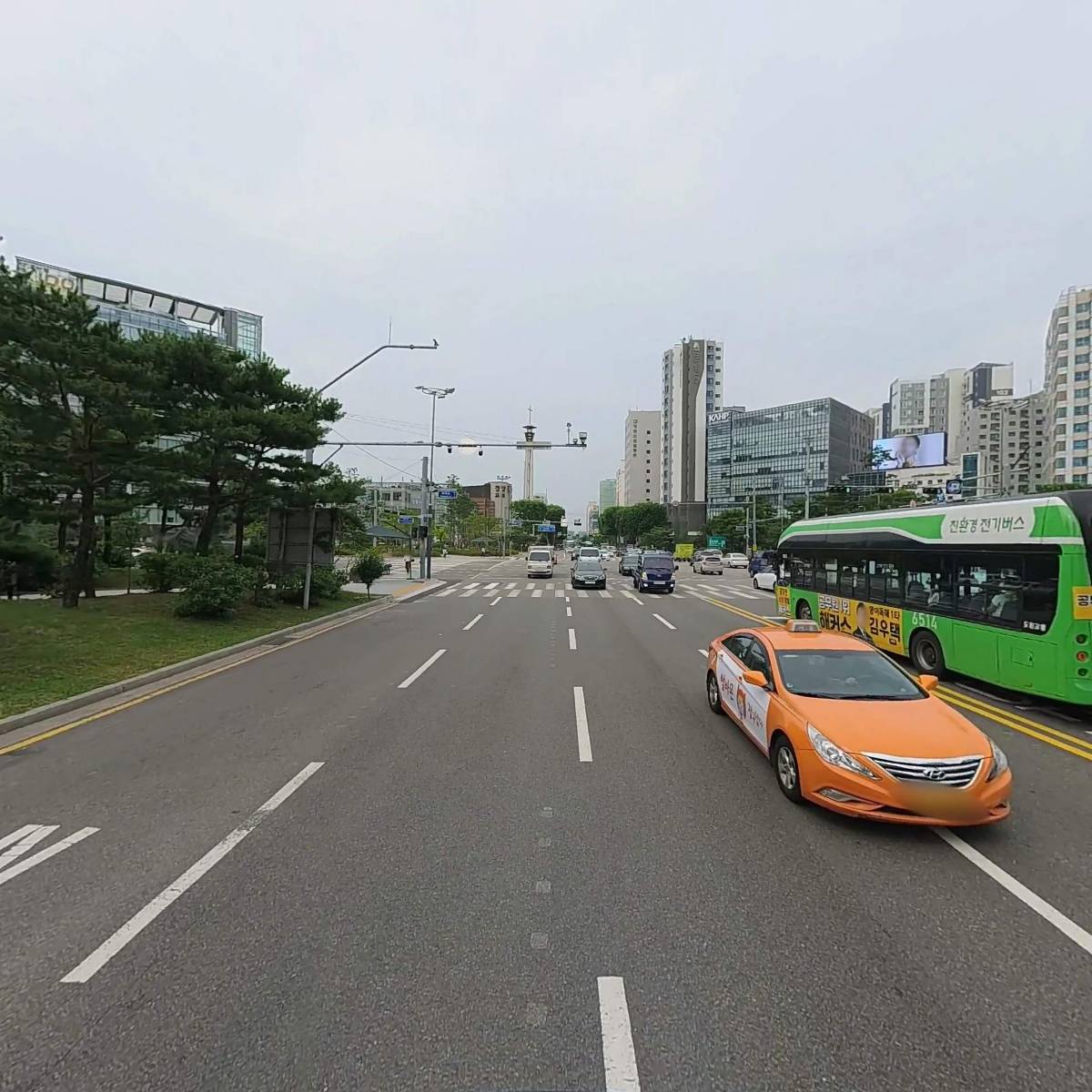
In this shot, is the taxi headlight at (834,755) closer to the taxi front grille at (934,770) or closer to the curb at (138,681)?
the taxi front grille at (934,770)

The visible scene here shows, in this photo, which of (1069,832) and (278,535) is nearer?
(1069,832)

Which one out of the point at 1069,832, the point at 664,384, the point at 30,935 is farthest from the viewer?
the point at 664,384

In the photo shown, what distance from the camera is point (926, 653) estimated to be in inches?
439

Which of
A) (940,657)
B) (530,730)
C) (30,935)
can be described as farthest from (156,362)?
(940,657)

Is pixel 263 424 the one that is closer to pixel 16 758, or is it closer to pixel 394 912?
pixel 16 758

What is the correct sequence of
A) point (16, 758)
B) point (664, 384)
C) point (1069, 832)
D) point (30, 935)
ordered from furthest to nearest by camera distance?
point (664, 384), point (16, 758), point (1069, 832), point (30, 935)

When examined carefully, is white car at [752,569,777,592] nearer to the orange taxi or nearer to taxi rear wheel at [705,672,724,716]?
taxi rear wheel at [705,672,724,716]

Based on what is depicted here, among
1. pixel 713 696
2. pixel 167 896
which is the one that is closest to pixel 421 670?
pixel 713 696

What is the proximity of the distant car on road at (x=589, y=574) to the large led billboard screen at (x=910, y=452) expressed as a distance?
26292 millimetres

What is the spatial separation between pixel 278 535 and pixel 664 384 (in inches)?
5309

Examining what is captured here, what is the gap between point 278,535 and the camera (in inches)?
809

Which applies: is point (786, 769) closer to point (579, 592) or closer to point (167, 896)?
point (167, 896)

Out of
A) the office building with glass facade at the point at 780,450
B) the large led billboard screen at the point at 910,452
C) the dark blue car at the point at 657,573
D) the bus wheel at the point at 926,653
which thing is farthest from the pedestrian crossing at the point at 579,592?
the office building with glass facade at the point at 780,450

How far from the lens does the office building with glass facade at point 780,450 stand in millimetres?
114250
